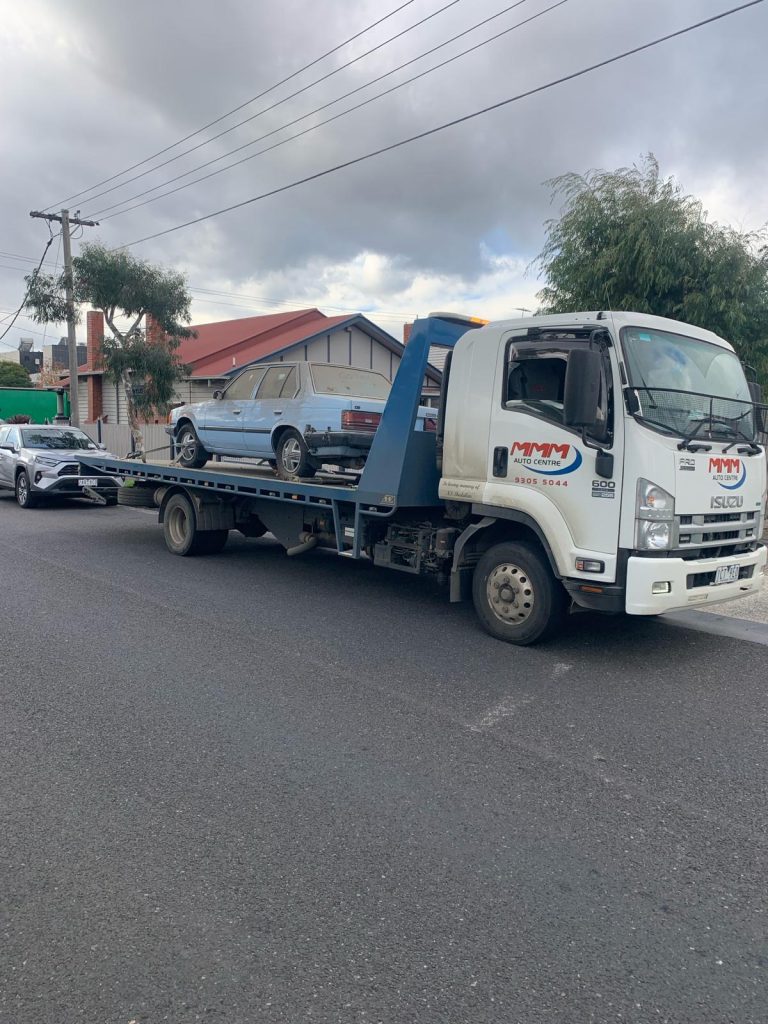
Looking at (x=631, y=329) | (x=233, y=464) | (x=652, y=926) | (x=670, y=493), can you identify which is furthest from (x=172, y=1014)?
(x=233, y=464)

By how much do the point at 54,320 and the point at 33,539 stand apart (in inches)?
448

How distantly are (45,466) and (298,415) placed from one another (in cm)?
875

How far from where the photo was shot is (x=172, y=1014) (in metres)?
2.48

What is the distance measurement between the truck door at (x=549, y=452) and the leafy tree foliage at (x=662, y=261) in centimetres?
563

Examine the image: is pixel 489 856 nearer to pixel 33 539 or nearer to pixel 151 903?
pixel 151 903

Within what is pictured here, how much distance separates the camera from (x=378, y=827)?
3.62 meters

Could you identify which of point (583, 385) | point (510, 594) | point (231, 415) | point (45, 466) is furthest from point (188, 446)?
point (583, 385)

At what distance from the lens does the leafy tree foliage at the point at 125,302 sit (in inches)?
814

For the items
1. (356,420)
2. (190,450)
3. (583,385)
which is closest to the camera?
(583,385)

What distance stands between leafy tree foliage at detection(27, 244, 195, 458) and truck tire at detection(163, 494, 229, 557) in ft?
37.8

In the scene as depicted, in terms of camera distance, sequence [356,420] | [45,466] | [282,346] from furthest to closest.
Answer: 1. [282,346]
2. [45,466]
3. [356,420]

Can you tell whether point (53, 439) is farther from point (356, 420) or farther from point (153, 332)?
point (356, 420)

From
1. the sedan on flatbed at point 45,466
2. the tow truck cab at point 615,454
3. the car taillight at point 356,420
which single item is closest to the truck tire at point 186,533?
the car taillight at point 356,420

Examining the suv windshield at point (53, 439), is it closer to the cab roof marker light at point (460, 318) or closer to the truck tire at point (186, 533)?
the truck tire at point (186, 533)
